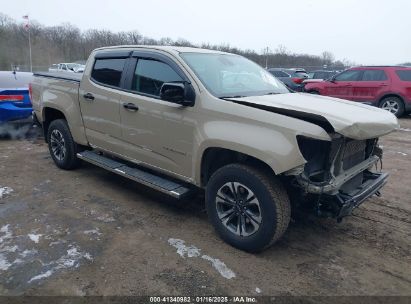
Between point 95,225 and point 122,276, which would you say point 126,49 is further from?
point 122,276

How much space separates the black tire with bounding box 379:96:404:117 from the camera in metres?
11.4

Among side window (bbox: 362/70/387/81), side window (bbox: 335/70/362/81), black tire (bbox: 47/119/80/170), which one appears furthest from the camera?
side window (bbox: 335/70/362/81)

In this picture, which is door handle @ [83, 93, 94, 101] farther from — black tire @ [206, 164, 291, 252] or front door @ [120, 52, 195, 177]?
black tire @ [206, 164, 291, 252]

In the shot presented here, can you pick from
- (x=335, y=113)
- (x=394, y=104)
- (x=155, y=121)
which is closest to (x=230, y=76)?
(x=155, y=121)

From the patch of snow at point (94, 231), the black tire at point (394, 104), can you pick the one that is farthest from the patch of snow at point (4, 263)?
the black tire at point (394, 104)

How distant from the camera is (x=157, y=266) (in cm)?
321

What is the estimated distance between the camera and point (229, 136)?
10.9 ft

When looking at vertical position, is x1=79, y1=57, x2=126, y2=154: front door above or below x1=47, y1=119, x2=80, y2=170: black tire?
above

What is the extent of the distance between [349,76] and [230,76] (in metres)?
9.53

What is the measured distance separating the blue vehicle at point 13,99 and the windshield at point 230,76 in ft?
16.7

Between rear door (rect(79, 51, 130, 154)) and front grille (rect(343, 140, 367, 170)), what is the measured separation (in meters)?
2.69

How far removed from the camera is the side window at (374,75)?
1166 cm

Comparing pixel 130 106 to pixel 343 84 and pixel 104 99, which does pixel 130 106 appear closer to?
pixel 104 99

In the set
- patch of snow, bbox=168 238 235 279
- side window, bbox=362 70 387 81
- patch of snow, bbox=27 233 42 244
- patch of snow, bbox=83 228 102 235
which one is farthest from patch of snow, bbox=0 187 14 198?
side window, bbox=362 70 387 81
